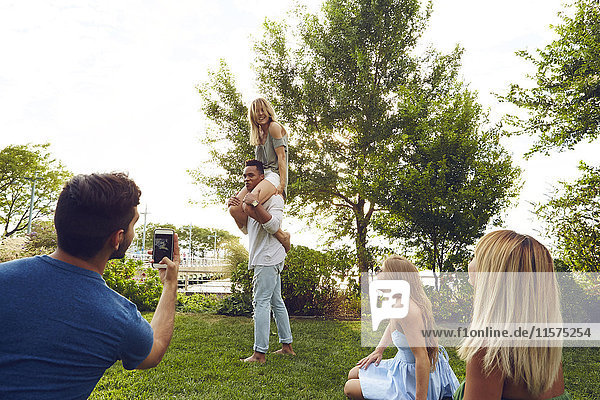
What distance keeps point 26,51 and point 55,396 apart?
21167 millimetres

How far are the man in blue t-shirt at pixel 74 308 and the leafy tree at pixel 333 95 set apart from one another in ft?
33.4

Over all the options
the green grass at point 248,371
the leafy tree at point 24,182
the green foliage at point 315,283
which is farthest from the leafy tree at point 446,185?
the leafy tree at point 24,182

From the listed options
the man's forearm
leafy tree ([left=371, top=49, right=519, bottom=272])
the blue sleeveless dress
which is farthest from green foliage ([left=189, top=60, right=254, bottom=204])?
the man's forearm

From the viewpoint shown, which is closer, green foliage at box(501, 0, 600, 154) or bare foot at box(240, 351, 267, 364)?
bare foot at box(240, 351, 267, 364)

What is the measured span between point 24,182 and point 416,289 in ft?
100

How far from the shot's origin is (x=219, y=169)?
46.7ft

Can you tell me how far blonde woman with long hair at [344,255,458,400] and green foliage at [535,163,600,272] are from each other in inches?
195

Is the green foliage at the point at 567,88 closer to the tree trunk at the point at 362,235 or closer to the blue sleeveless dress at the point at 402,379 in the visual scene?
the tree trunk at the point at 362,235

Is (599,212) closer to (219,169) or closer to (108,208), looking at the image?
(108,208)

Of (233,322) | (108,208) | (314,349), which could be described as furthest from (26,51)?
(108,208)

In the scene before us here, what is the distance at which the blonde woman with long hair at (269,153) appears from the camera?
4.54 metres

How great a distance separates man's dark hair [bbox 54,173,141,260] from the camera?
1.40 metres

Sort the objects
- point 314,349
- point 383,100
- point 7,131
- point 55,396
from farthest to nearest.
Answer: point 7,131 → point 383,100 → point 314,349 → point 55,396

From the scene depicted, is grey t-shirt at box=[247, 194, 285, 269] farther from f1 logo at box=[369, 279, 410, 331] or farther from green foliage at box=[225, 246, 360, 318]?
green foliage at box=[225, 246, 360, 318]
